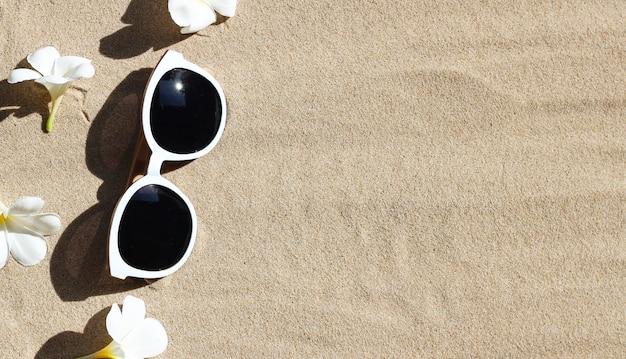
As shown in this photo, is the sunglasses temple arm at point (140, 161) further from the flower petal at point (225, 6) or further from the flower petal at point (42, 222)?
the flower petal at point (225, 6)

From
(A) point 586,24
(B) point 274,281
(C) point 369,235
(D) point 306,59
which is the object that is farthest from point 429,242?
(A) point 586,24

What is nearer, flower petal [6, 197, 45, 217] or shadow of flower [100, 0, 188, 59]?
flower petal [6, 197, 45, 217]

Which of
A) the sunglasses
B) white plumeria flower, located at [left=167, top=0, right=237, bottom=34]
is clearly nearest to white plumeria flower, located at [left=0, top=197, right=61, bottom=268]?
the sunglasses

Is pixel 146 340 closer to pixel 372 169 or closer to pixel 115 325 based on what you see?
pixel 115 325

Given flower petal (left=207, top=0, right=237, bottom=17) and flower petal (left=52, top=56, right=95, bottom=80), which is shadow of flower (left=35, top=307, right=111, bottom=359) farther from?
flower petal (left=207, top=0, right=237, bottom=17)

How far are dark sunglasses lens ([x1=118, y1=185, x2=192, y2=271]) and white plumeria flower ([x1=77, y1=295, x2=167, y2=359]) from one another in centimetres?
8

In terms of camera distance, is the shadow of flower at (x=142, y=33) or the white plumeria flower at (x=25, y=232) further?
the shadow of flower at (x=142, y=33)

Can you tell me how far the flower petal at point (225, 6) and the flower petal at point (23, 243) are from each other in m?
0.52

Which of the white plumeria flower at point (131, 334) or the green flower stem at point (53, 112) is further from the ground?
the green flower stem at point (53, 112)

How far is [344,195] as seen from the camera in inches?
57.4

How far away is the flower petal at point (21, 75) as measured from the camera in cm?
135

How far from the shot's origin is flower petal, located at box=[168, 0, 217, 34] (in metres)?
1.39

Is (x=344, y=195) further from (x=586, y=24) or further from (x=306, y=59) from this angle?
(x=586, y=24)

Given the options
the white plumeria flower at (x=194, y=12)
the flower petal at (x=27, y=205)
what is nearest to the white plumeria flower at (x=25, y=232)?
the flower petal at (x=27, y=205)
